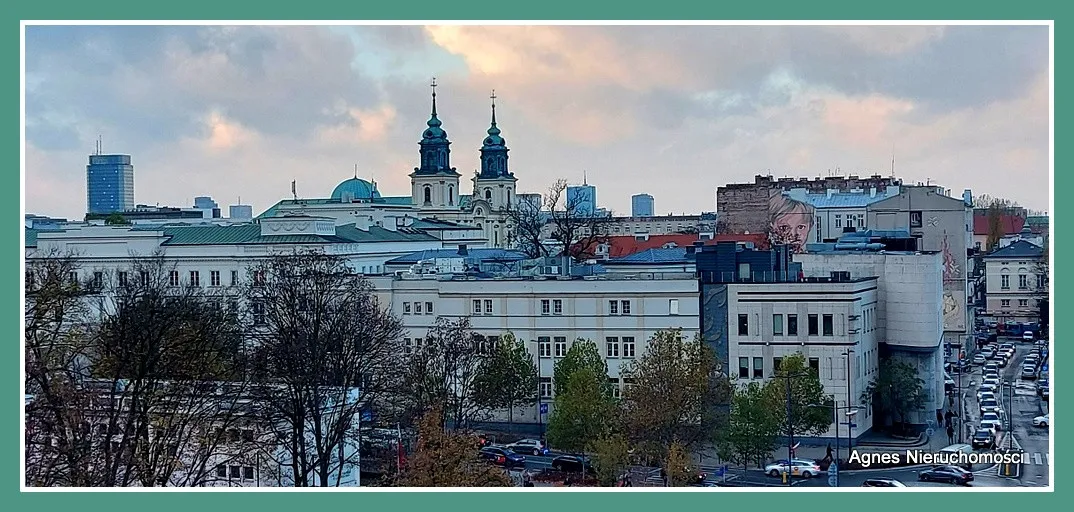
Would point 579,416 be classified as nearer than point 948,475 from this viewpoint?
No

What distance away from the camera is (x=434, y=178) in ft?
285

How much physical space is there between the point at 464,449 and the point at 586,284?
12.5 meters

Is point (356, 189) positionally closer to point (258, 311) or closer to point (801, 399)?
point (258, 311)

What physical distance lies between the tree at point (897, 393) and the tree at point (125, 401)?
14.0 metres

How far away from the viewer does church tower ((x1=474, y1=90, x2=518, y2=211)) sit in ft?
289

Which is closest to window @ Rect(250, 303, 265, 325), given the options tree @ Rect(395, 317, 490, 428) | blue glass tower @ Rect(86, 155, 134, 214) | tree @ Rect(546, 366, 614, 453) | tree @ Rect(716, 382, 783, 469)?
tree @ Rect(395, 317, 490, 428)

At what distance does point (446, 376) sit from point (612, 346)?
443 centimetres

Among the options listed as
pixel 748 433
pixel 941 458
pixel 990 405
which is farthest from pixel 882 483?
pixel 990 405

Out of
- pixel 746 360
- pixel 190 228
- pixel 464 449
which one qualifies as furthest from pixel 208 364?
pixel 190 228

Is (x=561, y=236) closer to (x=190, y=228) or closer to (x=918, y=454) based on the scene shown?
(x=190, y=228)

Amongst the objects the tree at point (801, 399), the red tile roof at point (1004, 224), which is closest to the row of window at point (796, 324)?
the tree at point (801, 399)

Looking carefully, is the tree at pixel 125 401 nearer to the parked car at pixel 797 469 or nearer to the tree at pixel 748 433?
the tree at pixel 748 433

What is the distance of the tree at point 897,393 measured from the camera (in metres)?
37.5

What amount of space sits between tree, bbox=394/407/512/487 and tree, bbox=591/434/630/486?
2590 mm
